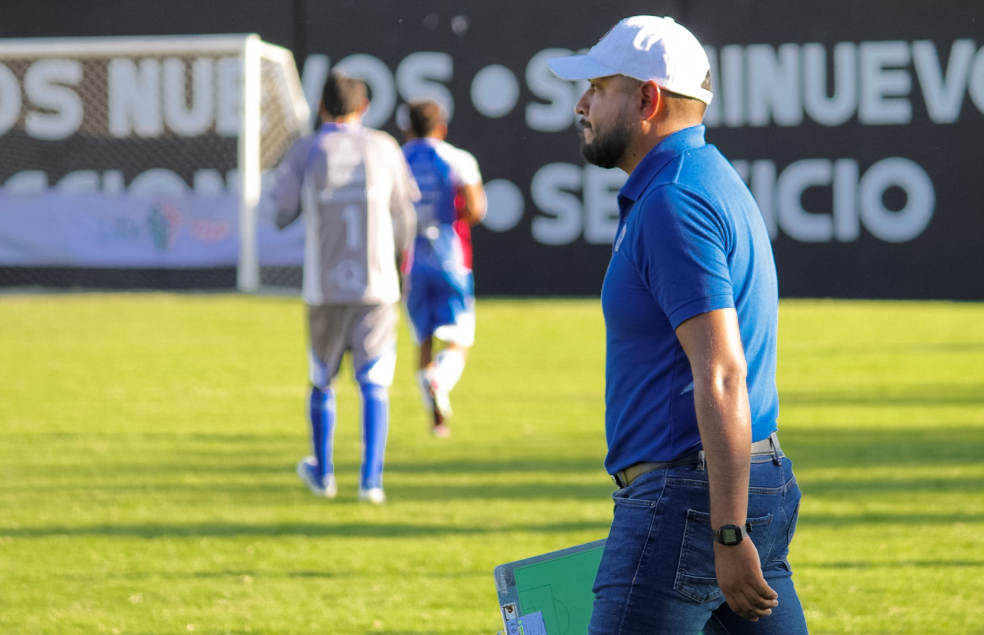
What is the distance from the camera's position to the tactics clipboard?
2.81m

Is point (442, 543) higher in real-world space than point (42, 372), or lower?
higher

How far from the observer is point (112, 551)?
19.1 feet

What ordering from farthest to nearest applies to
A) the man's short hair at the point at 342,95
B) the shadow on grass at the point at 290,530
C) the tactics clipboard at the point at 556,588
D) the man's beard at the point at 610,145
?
the man's short hair at the point at 342,95
the shadow on grass at the point at 290,530
the tactics clipboard at the point at 556,588
the man's beard at the point at 610,145

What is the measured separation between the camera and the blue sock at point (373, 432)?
6828mm

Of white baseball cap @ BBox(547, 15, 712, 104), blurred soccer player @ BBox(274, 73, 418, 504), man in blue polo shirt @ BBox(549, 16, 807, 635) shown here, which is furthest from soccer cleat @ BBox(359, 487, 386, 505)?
white baseball cap @ BBox(547, 15, 712, 104)

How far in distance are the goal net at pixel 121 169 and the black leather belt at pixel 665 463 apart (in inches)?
581

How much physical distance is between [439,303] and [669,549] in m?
6.50

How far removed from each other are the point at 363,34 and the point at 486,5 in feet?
5.61

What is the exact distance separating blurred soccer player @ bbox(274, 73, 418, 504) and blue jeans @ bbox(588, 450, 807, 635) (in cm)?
432

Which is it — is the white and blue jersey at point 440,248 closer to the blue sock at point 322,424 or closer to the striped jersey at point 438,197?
the striped jersey at point 438,197

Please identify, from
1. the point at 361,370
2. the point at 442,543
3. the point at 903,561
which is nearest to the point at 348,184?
the point at 361,370

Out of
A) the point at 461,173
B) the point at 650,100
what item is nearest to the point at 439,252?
the point at 461,173

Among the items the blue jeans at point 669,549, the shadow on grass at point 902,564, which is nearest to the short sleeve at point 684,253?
the blue jeans at point 669,549

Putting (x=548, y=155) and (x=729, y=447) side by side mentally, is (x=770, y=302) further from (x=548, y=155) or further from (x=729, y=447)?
(x=548, y=155)
